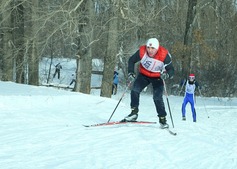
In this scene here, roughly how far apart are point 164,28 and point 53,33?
1850 centimetres

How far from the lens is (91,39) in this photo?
1603cm

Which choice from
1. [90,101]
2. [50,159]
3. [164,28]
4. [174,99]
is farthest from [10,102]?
[164,28]

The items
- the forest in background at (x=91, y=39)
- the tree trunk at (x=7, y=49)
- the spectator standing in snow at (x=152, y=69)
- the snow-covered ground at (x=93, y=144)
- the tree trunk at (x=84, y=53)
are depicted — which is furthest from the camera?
the tree trunk at (x=7, y=49)

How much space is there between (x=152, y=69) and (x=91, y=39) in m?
8.43

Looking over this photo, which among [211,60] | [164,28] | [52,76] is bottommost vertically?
[52,76]

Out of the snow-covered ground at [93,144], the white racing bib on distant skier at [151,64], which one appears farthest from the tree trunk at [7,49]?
the white racing bib on distant skier at [151,64]

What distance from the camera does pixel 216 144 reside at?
7008mm

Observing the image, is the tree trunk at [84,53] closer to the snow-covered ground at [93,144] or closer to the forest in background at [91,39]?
the forest in background at [91,39]

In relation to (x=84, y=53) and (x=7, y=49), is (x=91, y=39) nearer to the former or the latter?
(x=84, y=53)

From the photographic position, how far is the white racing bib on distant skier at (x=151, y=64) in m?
7.81

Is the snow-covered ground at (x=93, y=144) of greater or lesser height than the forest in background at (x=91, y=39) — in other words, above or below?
below

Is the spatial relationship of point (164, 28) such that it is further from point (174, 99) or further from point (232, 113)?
point (232, 113)

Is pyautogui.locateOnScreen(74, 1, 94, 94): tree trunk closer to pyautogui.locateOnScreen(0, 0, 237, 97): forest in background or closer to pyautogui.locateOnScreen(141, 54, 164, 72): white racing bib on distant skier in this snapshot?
pyautogui.locateOnScreen(0, 0, 237, 97): forest in background

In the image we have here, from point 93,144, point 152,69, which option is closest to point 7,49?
point 152,69
